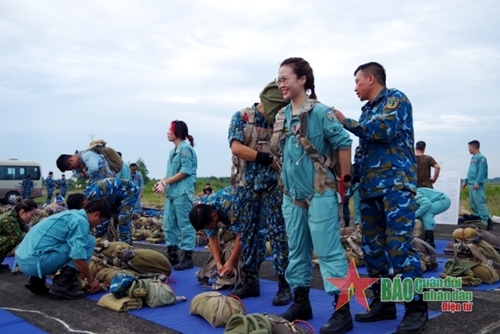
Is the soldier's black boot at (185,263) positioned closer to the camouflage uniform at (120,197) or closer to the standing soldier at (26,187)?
the camouflage uniform at (120,197)

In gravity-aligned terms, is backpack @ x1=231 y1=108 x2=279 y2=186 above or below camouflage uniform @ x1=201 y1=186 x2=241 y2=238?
above

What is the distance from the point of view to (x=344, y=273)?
Answer: 3.16 m

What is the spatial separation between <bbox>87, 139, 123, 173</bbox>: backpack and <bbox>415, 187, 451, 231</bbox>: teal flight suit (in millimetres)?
4034

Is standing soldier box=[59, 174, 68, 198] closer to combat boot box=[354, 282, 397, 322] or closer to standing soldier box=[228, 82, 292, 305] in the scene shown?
standing soldier box=[228, 82, 292, 305]

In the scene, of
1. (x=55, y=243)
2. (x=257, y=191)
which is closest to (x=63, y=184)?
(x=55, y=243)

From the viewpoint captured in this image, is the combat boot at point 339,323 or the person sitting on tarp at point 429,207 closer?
the combat boot at point 339,323

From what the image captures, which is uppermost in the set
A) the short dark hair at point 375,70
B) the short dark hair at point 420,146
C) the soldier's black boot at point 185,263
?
the short dark hair at point 375,70

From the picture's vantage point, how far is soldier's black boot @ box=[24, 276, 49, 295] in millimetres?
4715

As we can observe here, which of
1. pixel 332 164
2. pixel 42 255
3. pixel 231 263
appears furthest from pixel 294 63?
pixel 42 255

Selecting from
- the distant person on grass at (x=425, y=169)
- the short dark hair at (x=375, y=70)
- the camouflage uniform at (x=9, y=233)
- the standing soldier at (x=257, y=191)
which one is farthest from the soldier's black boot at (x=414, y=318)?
the distant person on grass at (x=425, y=169)

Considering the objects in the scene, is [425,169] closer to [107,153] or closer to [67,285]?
[107,153]

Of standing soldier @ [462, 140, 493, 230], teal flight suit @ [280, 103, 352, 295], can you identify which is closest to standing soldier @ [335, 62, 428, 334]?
teal flight suit @ [280, 103, 352, 295]

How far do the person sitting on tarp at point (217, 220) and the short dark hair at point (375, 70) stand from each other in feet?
6.04

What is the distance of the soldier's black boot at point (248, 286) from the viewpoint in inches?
174
